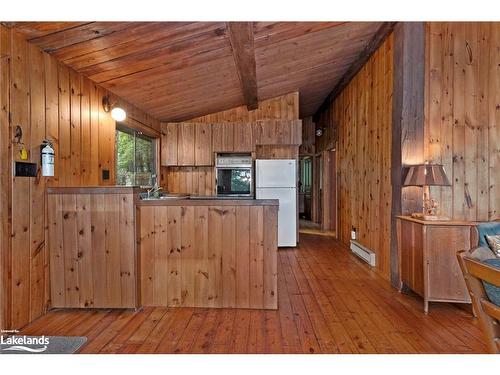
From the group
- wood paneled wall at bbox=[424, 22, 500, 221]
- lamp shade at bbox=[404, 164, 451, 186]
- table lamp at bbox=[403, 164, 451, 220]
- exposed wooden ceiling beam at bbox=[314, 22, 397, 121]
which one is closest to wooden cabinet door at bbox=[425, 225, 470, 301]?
table lamp at bbox=[403, 164, 451, 220]

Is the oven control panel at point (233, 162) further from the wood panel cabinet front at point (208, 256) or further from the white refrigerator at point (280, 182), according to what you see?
the wood panel cabinet front at point (208, 256)

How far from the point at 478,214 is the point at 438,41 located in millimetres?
1808

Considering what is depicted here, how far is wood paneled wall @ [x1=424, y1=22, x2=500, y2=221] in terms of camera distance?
9.68 feet

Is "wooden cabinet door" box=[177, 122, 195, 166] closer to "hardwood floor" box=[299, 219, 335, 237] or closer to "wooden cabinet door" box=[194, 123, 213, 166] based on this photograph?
"wooden cabinet door" box=[194, 123, 213, 166]

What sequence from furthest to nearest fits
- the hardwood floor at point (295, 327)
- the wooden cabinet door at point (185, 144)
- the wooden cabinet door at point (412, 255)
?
the wooden cabinet door at point (185, 144) → the wooden cabinet door at point (412, 255) → the hardwood floor at point (295, 327)

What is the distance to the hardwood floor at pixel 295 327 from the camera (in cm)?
196

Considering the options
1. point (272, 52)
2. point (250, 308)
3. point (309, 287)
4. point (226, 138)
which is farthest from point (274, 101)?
point (250, 308)

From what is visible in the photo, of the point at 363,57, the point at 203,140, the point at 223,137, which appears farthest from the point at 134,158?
the point at 363,57

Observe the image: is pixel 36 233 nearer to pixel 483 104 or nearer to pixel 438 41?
pixel 438 41

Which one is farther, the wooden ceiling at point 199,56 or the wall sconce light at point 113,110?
the wall sconce light at point 113,110

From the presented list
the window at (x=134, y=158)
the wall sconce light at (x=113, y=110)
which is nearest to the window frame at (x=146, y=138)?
the window at (x=134, y=158)

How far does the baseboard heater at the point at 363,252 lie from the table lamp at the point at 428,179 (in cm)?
115

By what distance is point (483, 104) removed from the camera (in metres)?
2.96

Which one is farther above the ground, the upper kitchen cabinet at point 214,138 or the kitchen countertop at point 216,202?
the upper kitchen cabinet at point 214,138
